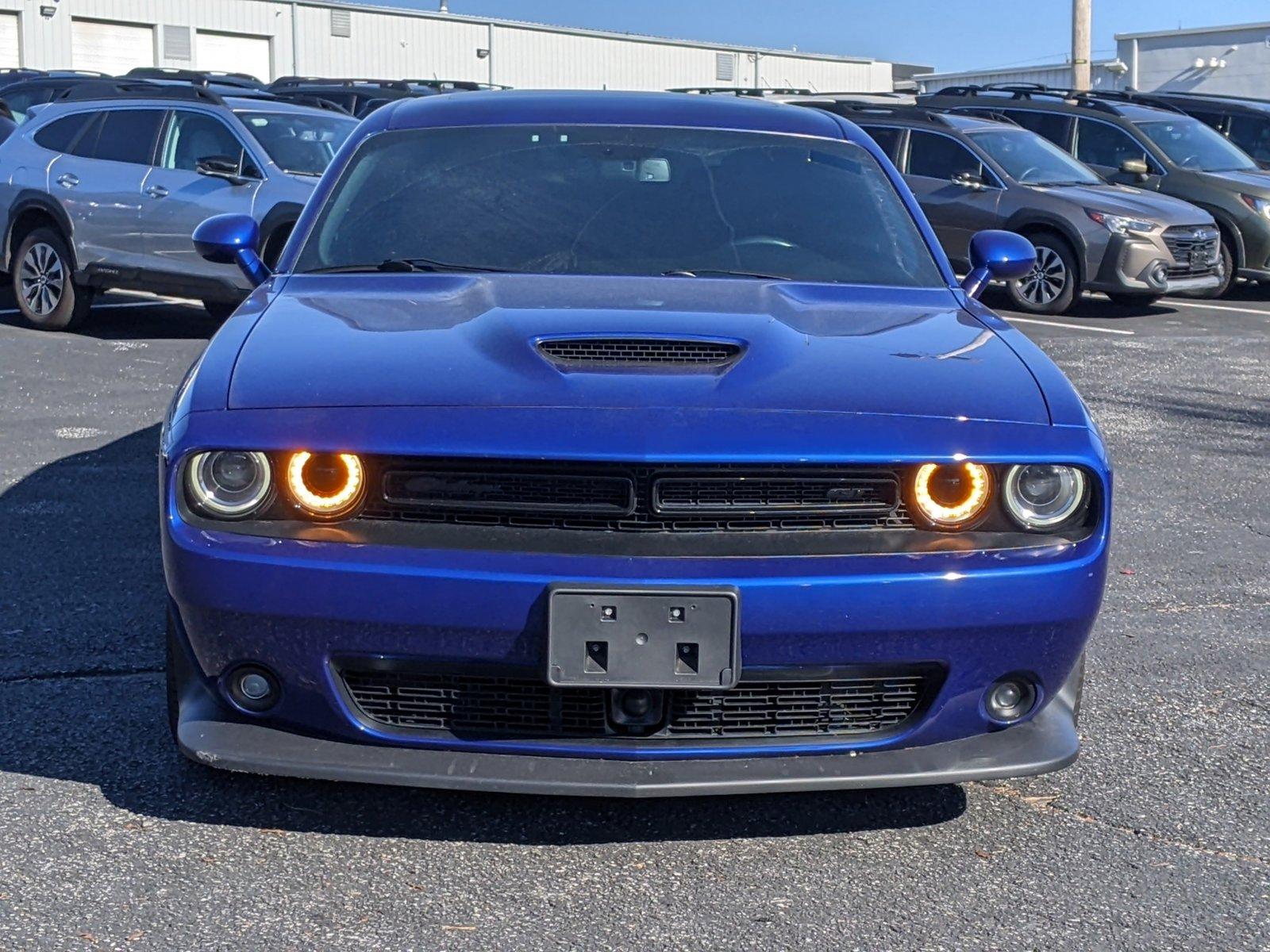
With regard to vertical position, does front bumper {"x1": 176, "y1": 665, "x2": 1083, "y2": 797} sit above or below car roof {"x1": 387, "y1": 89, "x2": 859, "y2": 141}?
below

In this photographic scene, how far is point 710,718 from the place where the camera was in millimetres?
3221

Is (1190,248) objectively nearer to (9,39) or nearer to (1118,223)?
(1118,223)

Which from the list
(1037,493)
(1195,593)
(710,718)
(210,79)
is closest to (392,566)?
(710,718)

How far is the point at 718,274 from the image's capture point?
432 centimetres

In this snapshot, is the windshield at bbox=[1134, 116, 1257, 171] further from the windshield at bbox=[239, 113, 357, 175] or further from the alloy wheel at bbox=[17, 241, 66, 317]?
the alloy wheel at bbox=[17, 241, 66, 317]

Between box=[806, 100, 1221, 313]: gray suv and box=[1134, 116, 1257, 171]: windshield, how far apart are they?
1528 millimetres

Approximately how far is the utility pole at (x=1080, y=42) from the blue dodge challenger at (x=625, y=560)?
72.6 feet

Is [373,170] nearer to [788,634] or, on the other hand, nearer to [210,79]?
[788,634]

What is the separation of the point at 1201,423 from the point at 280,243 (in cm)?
605

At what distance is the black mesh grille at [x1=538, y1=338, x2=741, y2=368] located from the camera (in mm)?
3424

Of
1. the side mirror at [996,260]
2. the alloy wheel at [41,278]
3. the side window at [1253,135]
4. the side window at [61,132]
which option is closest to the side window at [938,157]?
the side window at [1253,135]

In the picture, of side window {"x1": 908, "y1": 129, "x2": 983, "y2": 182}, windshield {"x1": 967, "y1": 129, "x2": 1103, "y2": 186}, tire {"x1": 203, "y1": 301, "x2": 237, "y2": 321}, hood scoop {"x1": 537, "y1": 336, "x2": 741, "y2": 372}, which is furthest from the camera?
side window {"x1": 908, "y1": 129, "x2": 983, "y2": 182}

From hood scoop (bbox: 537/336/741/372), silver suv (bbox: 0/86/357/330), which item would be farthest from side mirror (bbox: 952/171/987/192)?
hood scoop (bbox: 537/336/741/372)

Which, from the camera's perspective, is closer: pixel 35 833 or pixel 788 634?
pixel 788 634
